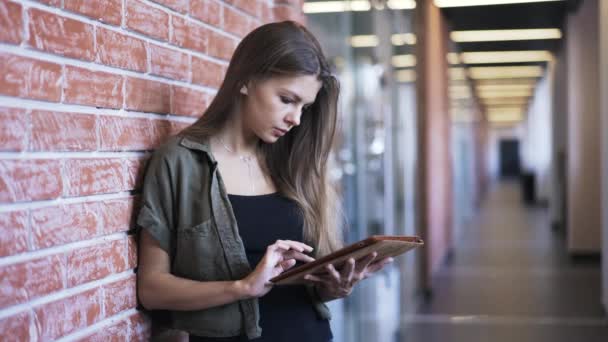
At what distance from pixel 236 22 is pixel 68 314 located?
130cm

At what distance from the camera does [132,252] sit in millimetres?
1792

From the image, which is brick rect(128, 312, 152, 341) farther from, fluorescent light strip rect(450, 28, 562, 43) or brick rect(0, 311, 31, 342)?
fluorescent light strip rect(450, 28, 562, 43)

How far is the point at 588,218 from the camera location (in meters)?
9.18

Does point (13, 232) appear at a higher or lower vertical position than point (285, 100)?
lower

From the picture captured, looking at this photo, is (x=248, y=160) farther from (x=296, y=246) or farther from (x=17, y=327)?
(x=17, y=327)

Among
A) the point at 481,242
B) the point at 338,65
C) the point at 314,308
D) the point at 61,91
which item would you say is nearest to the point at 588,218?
the point at 481,242

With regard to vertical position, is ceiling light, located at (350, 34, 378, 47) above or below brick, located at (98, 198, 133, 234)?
above

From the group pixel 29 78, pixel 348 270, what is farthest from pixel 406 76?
pixel 29 78

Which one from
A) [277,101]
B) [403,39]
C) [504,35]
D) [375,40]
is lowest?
[277,101]

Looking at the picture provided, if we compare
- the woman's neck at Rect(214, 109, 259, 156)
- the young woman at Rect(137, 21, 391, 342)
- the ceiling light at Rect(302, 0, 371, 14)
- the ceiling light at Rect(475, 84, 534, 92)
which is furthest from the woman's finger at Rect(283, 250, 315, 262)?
the ceiling light at Rect(475, 84, 534, 92)

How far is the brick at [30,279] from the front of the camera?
131 centimetres

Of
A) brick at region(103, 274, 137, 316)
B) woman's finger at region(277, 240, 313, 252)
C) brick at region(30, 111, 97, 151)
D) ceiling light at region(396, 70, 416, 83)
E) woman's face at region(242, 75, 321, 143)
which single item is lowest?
brick at region(103, 274, 137, 316)

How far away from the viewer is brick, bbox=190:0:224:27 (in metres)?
2.17

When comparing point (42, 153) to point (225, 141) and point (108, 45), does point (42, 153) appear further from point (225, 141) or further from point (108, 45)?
point (225, 141)
